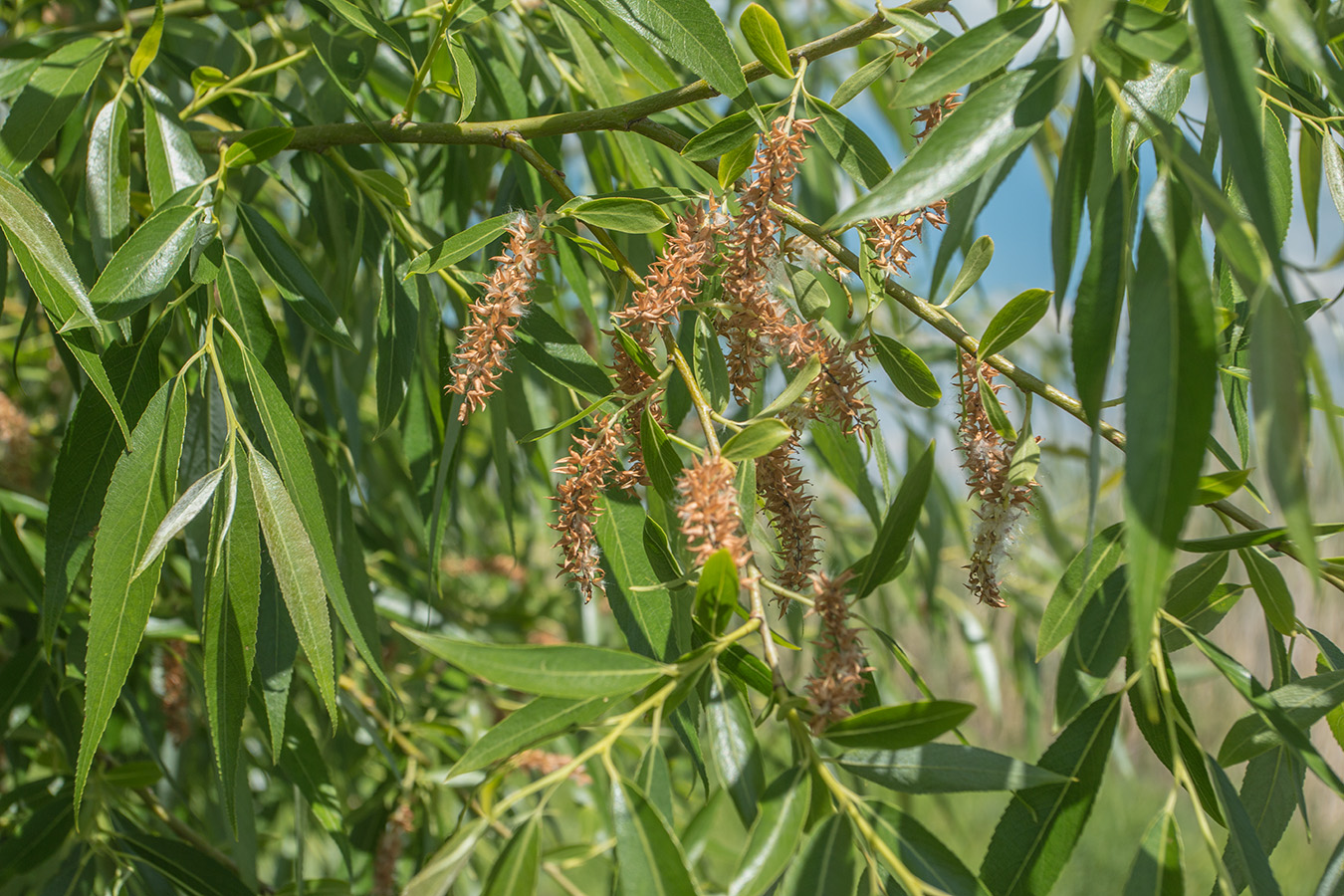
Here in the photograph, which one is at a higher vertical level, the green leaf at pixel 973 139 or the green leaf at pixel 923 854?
the green leaf at pixel 973 139

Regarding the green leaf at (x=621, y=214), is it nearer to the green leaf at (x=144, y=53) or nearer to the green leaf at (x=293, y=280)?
the green leaf at (x=293, y=280)

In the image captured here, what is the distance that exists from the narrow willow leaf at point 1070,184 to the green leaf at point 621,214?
0.61ft

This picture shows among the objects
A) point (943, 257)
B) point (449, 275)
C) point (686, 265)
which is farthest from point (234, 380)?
point (943, 257)

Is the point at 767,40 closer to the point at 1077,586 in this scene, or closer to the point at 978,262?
the point at 978,262

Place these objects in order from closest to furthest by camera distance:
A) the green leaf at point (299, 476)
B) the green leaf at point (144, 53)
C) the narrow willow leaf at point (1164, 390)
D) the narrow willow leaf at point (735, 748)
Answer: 1. the narrow willow leaf at point (1164, 390)
2. the narrow willow leaf at point (735, 748)
3. the green leaf at point (299, 476)
4. the green leaf at point (144, 53)

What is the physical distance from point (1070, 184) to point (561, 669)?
0.28m

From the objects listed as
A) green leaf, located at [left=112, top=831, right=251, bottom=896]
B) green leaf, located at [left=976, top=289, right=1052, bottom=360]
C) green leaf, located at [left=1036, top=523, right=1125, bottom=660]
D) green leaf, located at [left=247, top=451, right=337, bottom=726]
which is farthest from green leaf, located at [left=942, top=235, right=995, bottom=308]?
green leaf, located at [left=112, top=831, right=251, bottom=896]

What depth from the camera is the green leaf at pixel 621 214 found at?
49cm

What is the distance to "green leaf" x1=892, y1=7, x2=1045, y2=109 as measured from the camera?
38 centimetres

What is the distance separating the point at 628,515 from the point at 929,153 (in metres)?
0.25

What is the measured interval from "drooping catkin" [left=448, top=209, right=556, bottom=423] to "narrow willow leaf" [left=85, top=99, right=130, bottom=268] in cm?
28

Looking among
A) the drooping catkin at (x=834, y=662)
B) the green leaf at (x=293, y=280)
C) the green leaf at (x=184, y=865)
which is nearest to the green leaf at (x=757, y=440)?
the drooping catkin at (x=834, y=662)

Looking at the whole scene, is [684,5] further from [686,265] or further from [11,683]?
[11,683]

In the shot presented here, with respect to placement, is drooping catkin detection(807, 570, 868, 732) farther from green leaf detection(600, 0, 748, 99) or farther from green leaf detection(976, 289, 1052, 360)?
green leaf detection(600, 0, 748, 99)
